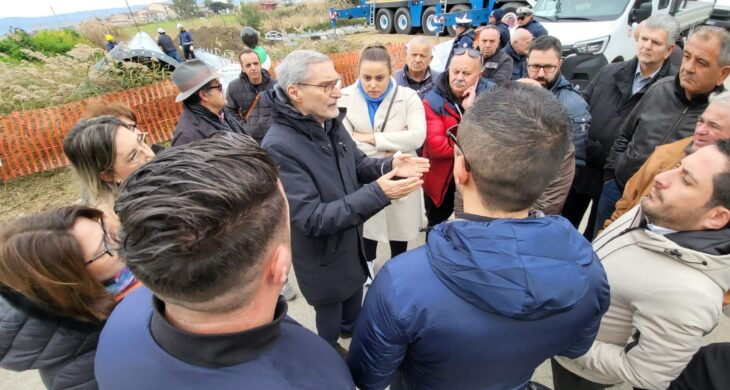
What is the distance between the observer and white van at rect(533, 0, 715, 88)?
18.6 feet

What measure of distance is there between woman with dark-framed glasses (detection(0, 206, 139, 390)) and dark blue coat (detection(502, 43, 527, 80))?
496 centimetres

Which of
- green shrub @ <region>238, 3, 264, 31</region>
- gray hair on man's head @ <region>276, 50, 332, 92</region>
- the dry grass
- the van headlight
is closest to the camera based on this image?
gray hair on man's head @ <region>276, 50, 332, 92</region>

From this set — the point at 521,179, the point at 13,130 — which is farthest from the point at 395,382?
the point at 13,130

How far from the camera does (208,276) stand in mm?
755

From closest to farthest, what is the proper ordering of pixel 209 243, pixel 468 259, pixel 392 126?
pixel 209 243 → pixel 468 259 → pixel 392 126

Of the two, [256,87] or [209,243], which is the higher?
[209,243]

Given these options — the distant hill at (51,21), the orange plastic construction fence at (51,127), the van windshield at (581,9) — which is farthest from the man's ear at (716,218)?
the distant hill at (51,21)

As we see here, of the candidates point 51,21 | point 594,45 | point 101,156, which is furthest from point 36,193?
point 51,21

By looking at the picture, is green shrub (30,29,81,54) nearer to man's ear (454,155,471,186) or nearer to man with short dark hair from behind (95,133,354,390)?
man with short dark hair from behind (95,133,354,390)

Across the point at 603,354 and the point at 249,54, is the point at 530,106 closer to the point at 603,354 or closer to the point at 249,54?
the point at 603,354

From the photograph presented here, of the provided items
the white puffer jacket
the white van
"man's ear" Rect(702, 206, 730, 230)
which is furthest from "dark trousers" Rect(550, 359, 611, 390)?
the white van

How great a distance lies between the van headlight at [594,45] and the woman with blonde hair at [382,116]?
4761 millimetres

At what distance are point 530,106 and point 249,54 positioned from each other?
4266mm

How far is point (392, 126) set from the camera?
2.91m
